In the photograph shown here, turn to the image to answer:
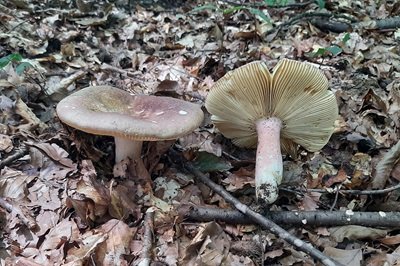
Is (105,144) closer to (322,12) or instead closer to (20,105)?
(20,105)

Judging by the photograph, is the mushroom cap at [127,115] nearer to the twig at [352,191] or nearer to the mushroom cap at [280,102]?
the mushroom cap at [280,102]

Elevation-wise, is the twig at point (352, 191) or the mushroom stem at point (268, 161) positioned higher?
the mushroom stem at point (268, 161)

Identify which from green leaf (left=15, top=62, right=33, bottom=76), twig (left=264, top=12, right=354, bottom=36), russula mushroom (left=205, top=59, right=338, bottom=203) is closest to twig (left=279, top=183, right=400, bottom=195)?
russula mushroom (left=205, top=59, right=338, bottom=203)

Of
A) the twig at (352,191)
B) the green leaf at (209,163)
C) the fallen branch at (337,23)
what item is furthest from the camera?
the fallen branch at (337,23)

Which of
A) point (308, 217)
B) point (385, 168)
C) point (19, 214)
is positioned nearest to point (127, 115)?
point (19, 214)

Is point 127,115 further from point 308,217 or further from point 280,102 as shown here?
point 308,217

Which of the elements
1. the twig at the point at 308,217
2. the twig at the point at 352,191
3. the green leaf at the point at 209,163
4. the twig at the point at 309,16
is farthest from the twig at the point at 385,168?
the twig at the point at 309,16
